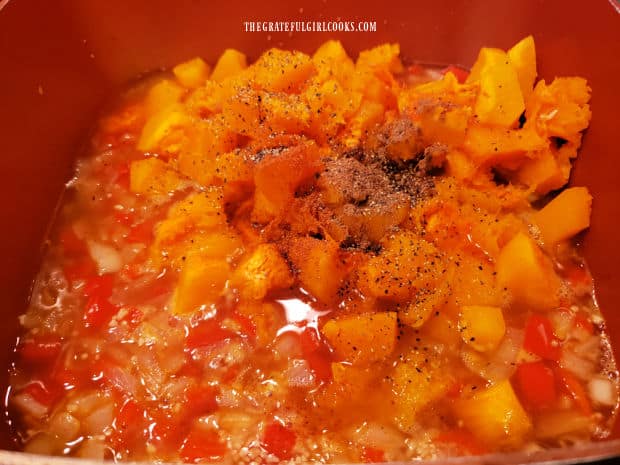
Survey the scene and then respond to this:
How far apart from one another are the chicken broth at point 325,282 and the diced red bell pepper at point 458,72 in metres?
0.24

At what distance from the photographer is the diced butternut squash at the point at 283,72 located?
2049mm

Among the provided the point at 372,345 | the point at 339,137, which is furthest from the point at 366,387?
the point at 339,137

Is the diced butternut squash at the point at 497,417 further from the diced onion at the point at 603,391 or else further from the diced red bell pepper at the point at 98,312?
the diced red bell pepper at the point at 98,312

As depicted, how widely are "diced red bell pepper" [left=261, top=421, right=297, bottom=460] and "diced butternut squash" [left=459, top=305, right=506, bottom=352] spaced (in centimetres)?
59

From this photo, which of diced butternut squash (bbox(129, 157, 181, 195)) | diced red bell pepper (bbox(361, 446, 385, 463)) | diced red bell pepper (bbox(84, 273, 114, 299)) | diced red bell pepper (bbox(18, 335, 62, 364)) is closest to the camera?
diced red bell pepper (bbox(361, 446, 385, 463))

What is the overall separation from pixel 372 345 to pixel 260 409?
368mm

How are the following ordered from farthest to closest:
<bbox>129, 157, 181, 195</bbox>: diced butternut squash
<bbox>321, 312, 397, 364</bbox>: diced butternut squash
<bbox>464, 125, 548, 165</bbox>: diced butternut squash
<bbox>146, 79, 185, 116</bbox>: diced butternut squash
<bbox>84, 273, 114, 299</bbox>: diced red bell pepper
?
<bbox>146, 79, 185, 116</bbox>: diced butternut squash, <bbox>129, 157, 181, 195</bbox>: diced butternut squash, <bbox>464, 125, 548, 165</bbox>: diced butternut squash, <bbox>84, 273, 114, 299</bbox>: diced red bell pepper, <bbox>321, 312, 397, 364</bbox>: diced butternut squash

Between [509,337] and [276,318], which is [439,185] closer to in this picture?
[509,337]

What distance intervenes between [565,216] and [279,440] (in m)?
1.22

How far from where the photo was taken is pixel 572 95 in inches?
75.2

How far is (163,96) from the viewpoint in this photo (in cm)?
226

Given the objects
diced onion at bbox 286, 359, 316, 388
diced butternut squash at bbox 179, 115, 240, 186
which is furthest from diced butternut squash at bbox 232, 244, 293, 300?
diced butternut squash at bbox 179, 115, 240, 186

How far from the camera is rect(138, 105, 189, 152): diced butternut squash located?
2066 mm

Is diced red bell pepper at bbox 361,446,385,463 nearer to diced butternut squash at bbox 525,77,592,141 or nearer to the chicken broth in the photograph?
the chicken broth
